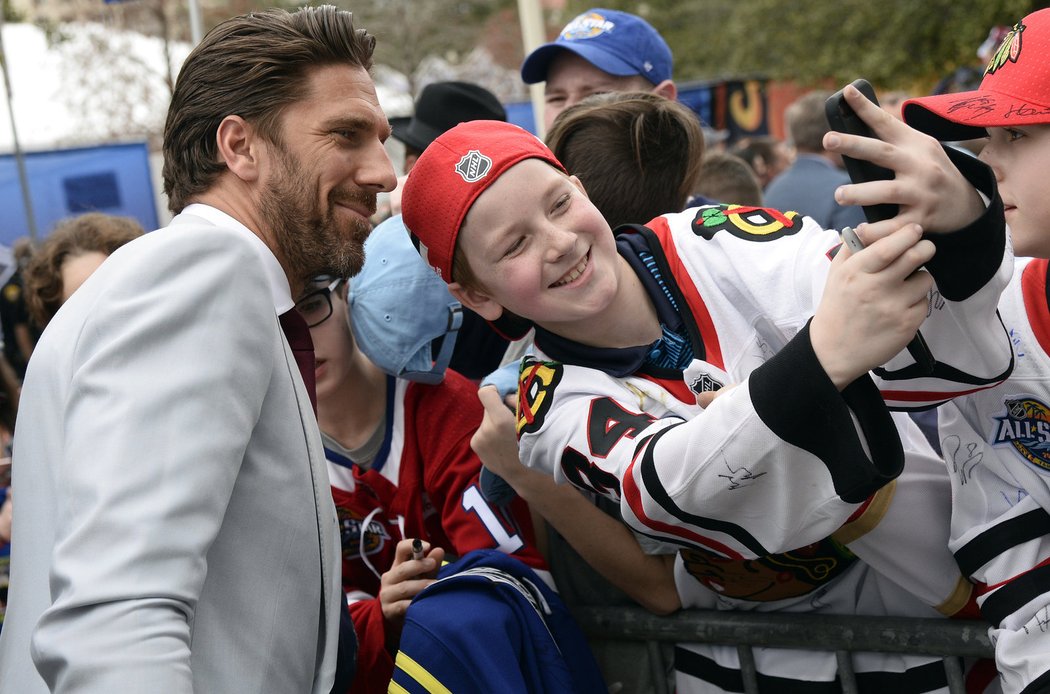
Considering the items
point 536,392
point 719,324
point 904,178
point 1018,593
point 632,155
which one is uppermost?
point 904,178

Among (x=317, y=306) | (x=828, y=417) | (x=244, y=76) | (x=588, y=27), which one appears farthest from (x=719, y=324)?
(x=588, y=27)

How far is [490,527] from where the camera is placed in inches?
101

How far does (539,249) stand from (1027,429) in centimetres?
90

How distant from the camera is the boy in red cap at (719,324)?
153cm

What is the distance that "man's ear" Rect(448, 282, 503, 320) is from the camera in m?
2.27

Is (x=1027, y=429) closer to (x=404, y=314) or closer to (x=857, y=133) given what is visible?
(x=857, y=133)

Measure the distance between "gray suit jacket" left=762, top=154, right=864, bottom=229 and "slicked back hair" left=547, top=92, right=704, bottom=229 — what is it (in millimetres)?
3222

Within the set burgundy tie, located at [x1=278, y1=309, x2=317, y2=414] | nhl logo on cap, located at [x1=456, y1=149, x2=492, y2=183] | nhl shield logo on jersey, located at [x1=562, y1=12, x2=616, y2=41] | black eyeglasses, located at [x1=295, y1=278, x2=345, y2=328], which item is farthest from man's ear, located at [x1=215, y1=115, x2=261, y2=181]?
nhl shield logo on jersey, located at [x1=562, y1=12, x2=616, y2=41]

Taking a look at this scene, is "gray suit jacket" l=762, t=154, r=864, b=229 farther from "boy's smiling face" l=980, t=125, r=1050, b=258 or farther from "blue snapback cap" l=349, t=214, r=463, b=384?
"boy's smiling face" l=980, t=125, r=1050, b=258

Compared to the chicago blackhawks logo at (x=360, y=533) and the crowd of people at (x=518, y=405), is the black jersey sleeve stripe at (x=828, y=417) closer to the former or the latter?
the crowd of people at (x=518, y=405)

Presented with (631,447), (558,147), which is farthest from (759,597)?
(558,147)

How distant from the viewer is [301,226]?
2.20 metres

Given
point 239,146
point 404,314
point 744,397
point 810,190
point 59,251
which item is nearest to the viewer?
point 744,397

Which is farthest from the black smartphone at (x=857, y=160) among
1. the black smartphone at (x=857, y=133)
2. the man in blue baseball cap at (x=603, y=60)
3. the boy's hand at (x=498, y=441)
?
the man in blue baseball cap at (x=603, y=60)
